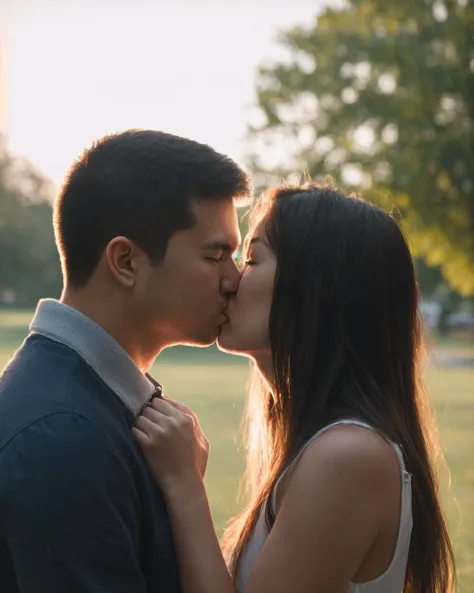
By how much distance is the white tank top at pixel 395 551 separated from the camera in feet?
8.38

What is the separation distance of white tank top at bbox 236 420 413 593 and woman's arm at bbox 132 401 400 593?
48mm

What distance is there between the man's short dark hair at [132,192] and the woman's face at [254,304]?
1.13 feet

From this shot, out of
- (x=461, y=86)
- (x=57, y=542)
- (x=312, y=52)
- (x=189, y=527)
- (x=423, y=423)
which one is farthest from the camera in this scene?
(x=312, y=52)

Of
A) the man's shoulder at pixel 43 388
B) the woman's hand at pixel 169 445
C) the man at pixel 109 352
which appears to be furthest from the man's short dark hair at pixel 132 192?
the woman's hand at pixel 169 445

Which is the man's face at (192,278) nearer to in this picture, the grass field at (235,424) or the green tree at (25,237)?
the grass field at (235,424)

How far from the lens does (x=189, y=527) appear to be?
242cm

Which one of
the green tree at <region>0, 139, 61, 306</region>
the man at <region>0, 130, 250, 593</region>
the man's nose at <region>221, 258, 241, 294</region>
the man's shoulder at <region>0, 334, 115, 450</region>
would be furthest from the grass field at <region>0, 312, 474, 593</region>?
the green tree at <region>0, 139, 61, 306</region>

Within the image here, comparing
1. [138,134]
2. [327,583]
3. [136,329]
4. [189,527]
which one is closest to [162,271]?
[136,329]

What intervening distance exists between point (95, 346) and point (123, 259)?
0.24 metres

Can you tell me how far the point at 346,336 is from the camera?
2.67 meters

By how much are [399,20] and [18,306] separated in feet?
135

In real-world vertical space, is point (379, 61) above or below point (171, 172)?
above

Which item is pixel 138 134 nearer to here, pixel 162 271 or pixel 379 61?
pixel 162 271

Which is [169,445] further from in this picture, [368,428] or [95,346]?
[368,428]
